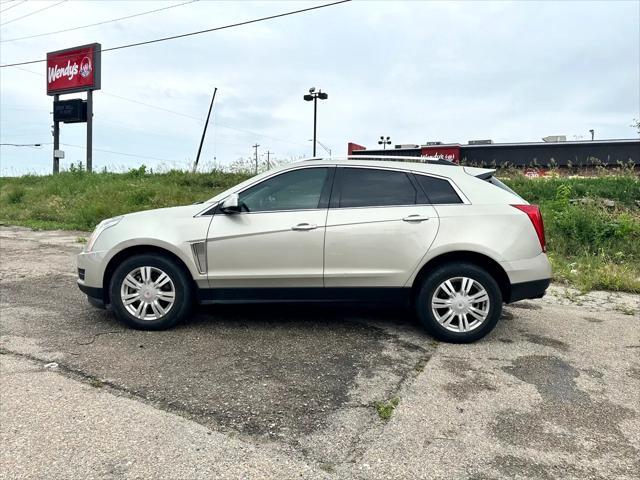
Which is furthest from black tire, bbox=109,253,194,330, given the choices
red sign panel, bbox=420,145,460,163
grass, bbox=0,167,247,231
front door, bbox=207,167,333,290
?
red sign panel, bbox=420,145,460,163

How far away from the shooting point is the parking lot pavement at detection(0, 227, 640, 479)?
268 centimetres

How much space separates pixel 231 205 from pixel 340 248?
1057mm

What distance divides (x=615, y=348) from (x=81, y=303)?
18.3 ft

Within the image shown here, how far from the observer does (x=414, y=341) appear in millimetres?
4613

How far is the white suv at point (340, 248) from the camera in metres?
4.52

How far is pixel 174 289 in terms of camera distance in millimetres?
4703

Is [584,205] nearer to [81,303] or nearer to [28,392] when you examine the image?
[81,303]

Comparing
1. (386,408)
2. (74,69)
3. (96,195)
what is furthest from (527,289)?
(74,69)

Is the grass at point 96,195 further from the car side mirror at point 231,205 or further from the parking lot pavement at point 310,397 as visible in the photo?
the car side mirror at point 231,205

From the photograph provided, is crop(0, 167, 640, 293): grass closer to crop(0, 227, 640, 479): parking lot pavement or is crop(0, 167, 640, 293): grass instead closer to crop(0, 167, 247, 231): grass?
crop(0, 167, 247, 231): grass

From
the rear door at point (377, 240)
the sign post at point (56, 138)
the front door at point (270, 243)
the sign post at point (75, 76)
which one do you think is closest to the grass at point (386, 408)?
the rear door at point (377, 240)

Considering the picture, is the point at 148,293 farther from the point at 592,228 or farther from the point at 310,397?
the point at 592,228

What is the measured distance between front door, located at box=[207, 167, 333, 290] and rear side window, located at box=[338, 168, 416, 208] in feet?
0.66

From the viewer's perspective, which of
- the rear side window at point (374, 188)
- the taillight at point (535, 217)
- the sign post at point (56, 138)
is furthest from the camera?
the sign post at point (56, 138)
